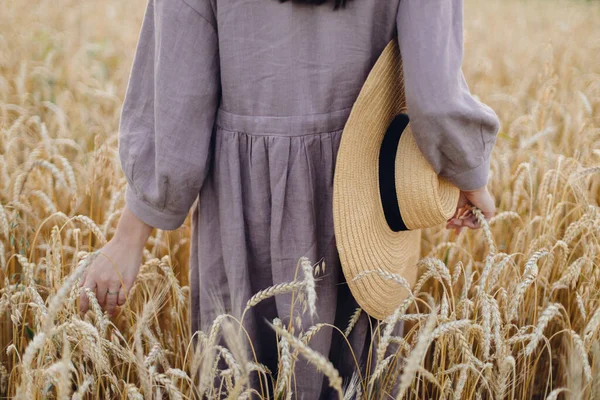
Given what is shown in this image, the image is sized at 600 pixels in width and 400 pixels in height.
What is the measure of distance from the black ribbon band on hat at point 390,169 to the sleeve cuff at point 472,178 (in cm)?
11

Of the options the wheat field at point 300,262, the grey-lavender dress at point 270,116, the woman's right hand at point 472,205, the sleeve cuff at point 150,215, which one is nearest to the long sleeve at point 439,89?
the grey-lavender dress at point 270,116

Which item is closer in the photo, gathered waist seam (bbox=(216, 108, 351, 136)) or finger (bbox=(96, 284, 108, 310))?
gathered waist seam (bbox=(216, 108, 351, 136))

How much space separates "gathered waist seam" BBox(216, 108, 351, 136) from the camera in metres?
1.01

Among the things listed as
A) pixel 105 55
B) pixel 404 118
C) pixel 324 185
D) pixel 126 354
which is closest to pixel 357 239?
pixel 324 185

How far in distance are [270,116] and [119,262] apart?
1.46ft

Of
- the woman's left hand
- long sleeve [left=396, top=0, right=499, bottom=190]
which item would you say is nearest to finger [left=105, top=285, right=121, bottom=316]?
the woman's left hand

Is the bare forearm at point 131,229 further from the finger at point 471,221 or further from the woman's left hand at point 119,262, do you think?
the finger at point 471,221

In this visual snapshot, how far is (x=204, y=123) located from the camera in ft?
3.36

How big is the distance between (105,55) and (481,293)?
3.30 m

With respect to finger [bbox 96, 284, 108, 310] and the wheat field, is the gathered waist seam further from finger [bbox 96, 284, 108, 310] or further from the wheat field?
finger [bbox 96, 284, 108, 310]

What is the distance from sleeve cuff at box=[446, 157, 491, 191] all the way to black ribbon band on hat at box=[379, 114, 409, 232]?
0.11 m

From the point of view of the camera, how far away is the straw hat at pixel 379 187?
1.01m

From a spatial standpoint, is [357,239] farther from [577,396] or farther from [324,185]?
[577,396]

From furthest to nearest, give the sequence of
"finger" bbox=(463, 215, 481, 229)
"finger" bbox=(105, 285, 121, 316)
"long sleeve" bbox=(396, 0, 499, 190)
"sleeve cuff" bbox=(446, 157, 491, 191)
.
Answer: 1. "finger" bbox=(463, 215, 481, 229)
2. "finger" bbox=(105, 285, 121, 316)
3. "sleeve cuff" bbox=(446, 157, 491, 191)
4. "long sleeve" bbox=(396, 0, 499, 190)
